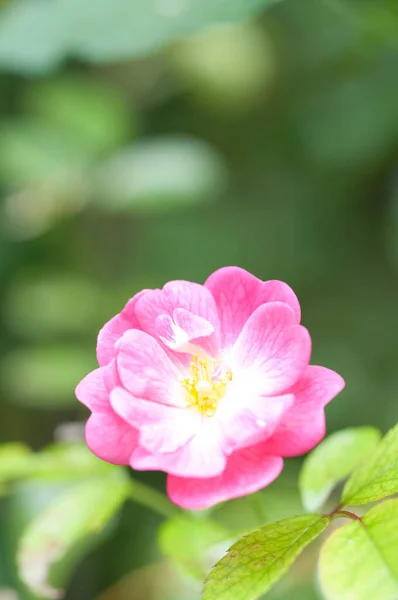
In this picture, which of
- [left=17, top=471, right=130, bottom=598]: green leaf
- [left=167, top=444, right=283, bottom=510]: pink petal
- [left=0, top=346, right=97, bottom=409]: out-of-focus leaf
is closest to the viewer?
[left=167, top=444, right=283, bottom=510]: pink petal

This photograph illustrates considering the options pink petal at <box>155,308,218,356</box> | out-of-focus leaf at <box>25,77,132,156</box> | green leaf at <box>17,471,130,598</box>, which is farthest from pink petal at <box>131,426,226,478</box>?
out-of-focus leaf at <box>25,77,132,156</box>

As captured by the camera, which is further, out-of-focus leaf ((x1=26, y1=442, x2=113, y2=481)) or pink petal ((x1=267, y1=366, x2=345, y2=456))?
out-of-focus leaf ((x1=26, y1=442, x2=113, y2=481))

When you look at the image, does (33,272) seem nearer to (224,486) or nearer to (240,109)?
(240,109)

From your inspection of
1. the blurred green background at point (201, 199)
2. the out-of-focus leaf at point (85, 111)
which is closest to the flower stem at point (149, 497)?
the blurred green background at point (201, 199)

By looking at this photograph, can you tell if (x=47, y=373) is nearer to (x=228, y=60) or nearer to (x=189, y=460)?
(x=228, y=60)

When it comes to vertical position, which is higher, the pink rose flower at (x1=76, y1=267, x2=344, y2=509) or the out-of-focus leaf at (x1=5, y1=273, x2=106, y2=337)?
the pink rose flower at (x1=76, y1=267, x2=344, y2=509)

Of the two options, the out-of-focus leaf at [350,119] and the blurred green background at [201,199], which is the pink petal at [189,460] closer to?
the blurred green background at [201,199]

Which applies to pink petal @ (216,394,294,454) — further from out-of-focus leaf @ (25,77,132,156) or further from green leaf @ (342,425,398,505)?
out-of-focus leaf @ (25,77,132,156)
